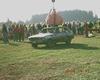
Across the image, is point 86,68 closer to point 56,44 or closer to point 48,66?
point 48,66

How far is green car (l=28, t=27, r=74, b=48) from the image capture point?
24875 mm

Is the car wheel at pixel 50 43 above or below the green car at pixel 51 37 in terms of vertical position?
below

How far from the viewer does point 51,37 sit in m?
25.2

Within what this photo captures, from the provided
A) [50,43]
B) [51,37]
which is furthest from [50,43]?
[51,37]

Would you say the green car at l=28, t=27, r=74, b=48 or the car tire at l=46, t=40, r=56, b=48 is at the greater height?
the green car at l=28, t=27, r=74, b=48

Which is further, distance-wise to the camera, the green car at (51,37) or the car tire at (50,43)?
the car tire at (50,43)

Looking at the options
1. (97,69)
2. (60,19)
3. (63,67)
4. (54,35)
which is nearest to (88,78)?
(97,69)

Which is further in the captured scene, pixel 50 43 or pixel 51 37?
pixel 50 43

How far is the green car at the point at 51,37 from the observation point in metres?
24.9

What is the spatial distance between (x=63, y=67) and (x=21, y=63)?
2586 millimetres

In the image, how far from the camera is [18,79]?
41.2ft

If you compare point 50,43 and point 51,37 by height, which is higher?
point 51,37

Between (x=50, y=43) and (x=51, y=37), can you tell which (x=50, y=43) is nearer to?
(x=50, y=43)

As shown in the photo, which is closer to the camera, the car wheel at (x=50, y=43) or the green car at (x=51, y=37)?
the green car at (x=51, y=37)
